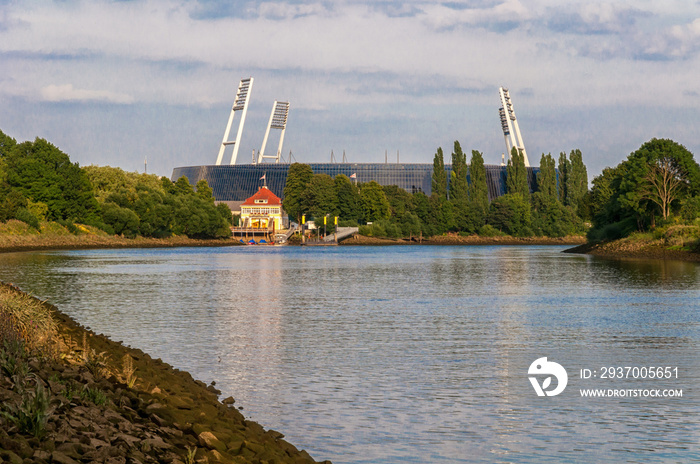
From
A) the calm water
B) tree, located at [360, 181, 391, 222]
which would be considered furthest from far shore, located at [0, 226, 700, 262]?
the calm water

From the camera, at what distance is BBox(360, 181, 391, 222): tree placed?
192625mm

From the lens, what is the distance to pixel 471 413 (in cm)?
1599

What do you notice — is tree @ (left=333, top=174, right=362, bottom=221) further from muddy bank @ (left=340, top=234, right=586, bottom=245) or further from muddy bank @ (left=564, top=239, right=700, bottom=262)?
muddy bank @ (left=564, top=239, right=700, bottom=262)

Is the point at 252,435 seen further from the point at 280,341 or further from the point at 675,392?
the point at 280,341

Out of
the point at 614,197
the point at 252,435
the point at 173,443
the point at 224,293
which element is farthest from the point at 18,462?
the point at 614,197

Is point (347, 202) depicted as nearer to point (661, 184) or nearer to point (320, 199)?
point (320, 199)

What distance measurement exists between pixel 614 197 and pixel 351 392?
10117cm

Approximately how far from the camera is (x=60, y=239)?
131 meters

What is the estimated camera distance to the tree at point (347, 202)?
190 meters

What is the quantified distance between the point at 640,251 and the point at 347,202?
98388 millimetres

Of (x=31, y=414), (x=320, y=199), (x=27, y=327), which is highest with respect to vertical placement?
(x=320, y=199)

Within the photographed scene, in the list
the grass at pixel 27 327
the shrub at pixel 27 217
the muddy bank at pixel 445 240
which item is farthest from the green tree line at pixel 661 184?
the grass at pixel 27 327

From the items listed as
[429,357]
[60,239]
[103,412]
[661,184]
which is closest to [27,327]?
[103,412]

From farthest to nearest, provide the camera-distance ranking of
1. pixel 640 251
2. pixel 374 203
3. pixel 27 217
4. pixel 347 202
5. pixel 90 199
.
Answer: pixel 374 203 < pixel 347 202 < pixel 90 199 < pixel 27 217 < pixel 640 251
